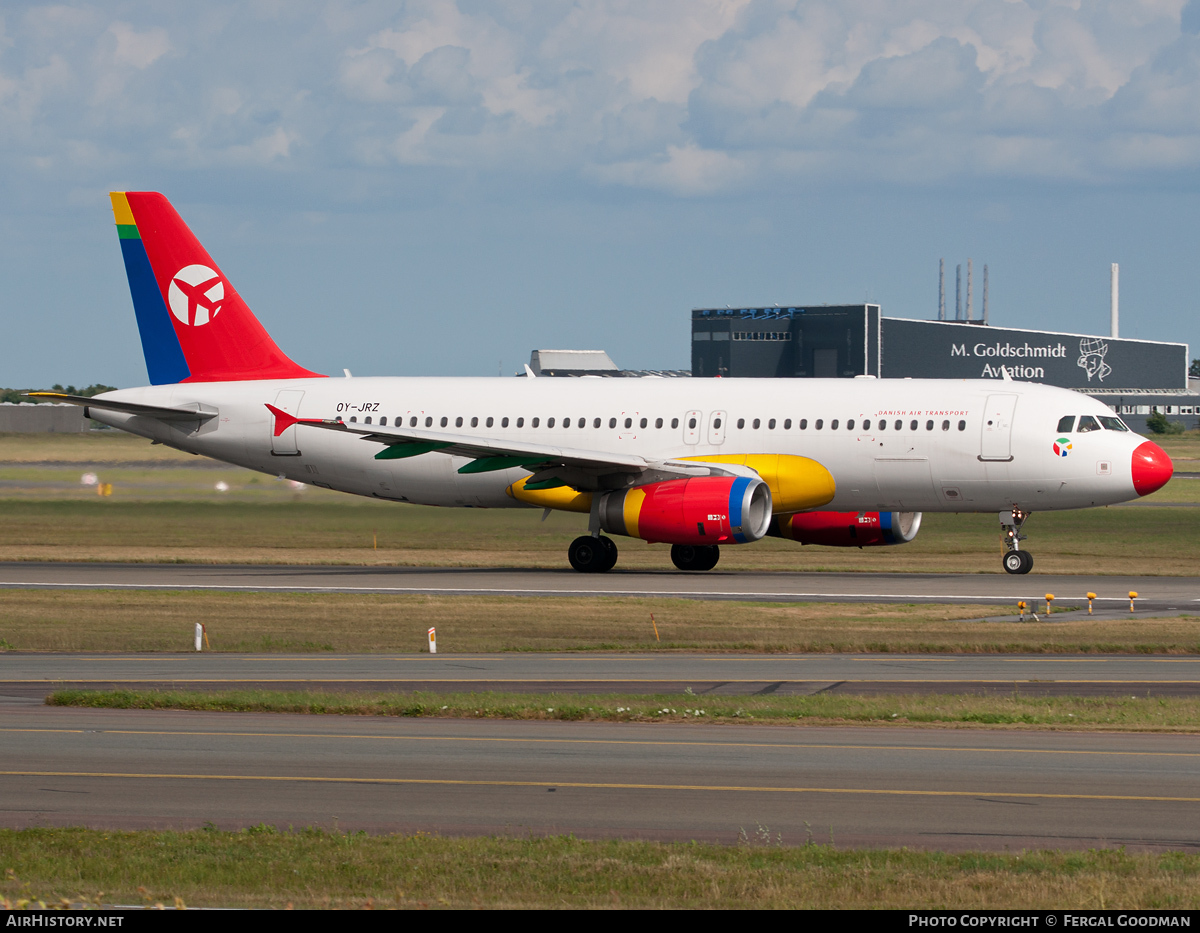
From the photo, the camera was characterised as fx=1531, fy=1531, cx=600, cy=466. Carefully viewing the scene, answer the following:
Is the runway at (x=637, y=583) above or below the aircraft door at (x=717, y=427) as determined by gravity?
below

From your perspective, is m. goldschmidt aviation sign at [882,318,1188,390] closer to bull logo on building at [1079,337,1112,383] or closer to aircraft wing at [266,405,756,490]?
bull logo on building at [1079,337,1112,383]

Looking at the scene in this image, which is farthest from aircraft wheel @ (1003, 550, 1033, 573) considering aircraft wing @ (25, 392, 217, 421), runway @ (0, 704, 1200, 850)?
aircraft wing @ (25, 392, 217, 421)

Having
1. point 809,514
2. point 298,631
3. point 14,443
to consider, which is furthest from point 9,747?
point 14,443

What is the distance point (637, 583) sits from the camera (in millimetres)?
35312

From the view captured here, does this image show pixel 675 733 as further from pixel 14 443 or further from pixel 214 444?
pixel 14 443

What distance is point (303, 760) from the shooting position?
14.9 metres

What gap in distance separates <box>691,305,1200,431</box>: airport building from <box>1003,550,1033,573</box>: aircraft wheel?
4326 inches

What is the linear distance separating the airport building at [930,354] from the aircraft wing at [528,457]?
110247 mm

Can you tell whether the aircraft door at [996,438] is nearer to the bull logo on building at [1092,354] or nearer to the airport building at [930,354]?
the airport building at [930,354]

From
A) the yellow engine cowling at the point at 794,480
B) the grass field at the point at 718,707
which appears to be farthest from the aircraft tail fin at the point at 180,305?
the grass field at the point at 718,707

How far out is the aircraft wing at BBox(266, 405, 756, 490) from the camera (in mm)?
36125

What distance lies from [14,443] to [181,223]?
23220mm

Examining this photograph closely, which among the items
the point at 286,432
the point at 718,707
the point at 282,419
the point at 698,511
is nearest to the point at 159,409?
the point at 286,432

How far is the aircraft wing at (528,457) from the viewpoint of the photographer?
3612cm
